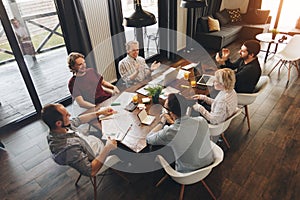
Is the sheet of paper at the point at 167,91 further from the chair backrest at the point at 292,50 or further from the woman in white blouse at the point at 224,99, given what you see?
the chair backrest at the point at 292,50

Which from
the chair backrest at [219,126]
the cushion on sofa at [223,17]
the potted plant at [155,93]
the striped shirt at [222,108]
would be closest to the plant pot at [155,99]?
the potted plant at [155,93]

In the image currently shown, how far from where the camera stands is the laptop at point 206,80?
2592 mm

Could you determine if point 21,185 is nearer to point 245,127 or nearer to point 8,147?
point 8,147

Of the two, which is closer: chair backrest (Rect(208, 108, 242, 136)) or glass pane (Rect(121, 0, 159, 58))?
chair backrest (Rect(208, 108, 242, 136))

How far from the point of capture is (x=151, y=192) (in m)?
2.15

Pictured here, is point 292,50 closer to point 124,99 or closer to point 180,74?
point 180,74

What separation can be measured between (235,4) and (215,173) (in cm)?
661

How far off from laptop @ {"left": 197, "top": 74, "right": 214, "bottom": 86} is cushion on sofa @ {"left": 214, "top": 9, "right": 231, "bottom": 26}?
168 inches

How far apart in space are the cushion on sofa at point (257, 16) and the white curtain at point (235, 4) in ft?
1.19

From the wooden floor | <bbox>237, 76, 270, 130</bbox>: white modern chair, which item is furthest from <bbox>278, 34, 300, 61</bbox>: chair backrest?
<bbox>237, 76, 270, 130</bbox>: white modern chair

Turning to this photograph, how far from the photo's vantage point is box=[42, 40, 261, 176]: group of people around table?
1.61 m

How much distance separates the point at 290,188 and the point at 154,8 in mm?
4541

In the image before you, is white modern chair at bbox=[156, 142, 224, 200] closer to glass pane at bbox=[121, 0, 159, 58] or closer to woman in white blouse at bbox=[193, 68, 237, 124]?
woman in white blouse at bbox=[193, 68, 237, 124]

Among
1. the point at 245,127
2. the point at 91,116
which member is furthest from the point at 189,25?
the point at 91,116
